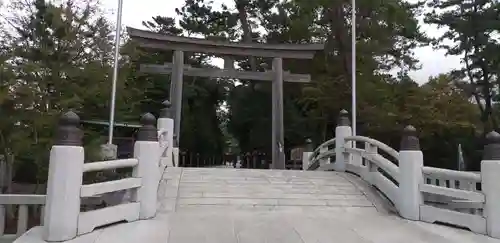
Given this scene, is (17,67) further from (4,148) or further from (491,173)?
(491,173)

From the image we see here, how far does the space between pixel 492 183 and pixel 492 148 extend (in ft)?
1.30

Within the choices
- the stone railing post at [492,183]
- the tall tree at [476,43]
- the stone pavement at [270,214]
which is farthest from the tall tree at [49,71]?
the tall tree at [476,43]

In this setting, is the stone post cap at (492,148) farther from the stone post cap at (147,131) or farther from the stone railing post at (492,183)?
the stone post cap at (147,131)

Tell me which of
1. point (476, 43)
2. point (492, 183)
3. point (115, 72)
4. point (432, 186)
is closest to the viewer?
point (492, 183)

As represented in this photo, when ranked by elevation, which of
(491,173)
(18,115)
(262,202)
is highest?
(18,115)

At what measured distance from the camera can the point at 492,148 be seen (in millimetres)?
5027

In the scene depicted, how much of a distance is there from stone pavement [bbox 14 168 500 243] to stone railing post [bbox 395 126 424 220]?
0.65 ft

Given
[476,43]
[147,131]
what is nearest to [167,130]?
[147,131]

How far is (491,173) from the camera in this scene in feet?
16.3

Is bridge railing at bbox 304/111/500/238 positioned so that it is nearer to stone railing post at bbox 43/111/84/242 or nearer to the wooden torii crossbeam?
stone railing post at bbox 43/111/84/242

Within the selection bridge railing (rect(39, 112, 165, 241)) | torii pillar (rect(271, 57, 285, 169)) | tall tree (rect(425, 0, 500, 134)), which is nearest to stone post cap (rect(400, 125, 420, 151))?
bridge railing (rect(39, 112, 165, 241))

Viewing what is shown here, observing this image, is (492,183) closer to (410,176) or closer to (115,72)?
(410,176)

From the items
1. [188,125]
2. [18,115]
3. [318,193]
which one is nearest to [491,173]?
[318,193]

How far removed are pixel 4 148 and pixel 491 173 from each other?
8.12 m
